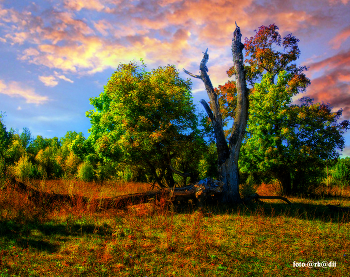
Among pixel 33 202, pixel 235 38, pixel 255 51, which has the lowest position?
pixel 33 202

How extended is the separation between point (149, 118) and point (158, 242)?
27.7ft

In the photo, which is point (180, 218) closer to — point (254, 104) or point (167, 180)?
point (167, 180)

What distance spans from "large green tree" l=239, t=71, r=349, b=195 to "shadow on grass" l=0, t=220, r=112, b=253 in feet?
41.0

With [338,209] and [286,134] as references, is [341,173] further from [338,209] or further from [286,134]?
[338,209]

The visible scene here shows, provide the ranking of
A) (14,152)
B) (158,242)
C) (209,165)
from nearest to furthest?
1. (158,242)
2. (209,165)
3. (14,152)

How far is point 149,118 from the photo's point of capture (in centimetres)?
1385

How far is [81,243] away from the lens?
254 inches

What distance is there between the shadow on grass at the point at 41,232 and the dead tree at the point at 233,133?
23.5 ft

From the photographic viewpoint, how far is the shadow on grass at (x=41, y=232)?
6408 mm

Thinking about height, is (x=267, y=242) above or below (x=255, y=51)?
below

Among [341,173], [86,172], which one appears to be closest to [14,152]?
[86,172]

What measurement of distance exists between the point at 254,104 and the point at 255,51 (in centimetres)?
818

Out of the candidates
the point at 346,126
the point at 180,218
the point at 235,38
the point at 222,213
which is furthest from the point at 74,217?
the point at 346,126

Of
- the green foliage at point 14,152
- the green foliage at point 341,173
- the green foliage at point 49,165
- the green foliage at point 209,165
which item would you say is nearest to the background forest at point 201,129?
the green foliage at point 209,165
